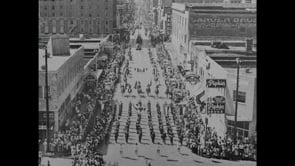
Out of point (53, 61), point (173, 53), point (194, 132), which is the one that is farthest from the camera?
point (173, 53)

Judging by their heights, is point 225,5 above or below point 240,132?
above

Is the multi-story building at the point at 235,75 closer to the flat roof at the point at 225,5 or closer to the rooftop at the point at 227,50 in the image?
the rooftop at the point at 227,50

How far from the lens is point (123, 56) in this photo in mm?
3344

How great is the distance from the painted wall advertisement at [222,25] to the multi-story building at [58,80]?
3.03 feet

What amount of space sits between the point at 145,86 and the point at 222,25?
0.74 metres

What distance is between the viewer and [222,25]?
10.4 ft

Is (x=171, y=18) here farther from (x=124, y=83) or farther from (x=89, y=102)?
(x=89, y=102)

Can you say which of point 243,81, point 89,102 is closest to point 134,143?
point 89,102

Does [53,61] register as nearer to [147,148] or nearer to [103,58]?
[103,58]


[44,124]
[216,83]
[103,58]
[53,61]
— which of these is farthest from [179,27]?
[44,124]

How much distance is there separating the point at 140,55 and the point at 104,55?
0.92 feet

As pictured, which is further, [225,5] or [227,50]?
[225,5]

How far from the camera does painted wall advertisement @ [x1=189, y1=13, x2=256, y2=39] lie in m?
3.10
